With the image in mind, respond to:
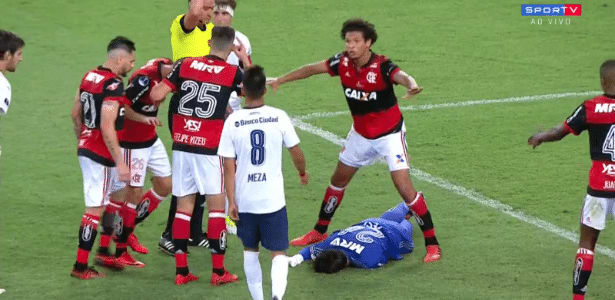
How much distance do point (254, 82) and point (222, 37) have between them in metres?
0.99

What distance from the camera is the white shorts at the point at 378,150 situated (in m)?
10.5

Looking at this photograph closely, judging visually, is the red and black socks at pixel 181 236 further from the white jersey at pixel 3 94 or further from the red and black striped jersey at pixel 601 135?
the red and black striped jersey at pixel 601 135

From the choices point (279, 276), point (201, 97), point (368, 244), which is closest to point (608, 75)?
point (368, 244)

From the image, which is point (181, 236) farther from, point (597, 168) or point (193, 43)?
point (597, 168)

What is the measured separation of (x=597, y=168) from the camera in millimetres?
9078

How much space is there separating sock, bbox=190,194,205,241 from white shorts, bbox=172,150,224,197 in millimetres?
998

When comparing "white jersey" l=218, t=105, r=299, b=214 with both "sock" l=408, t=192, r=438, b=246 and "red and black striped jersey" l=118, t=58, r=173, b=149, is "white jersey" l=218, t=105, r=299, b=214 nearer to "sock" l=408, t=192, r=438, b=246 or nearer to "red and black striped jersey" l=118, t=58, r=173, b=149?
"red and black striped jersey" l=118, t=58, r=173, b=149

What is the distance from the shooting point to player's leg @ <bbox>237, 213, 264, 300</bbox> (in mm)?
9016

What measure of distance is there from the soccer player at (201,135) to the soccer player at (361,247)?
790mm

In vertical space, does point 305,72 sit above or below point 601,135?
above

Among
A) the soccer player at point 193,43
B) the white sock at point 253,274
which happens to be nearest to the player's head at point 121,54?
the soccer player at point 193,43

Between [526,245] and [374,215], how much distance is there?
5.60ft

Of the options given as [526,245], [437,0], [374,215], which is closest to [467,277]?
[526,245]

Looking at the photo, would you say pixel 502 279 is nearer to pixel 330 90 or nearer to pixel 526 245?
pixel 526 245
